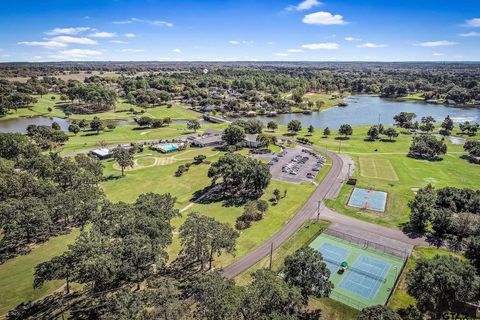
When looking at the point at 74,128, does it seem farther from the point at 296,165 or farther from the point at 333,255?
the point at 333,255

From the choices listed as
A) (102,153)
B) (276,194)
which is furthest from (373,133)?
(102,153)

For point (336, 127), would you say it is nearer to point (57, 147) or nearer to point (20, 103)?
point (57, 147)

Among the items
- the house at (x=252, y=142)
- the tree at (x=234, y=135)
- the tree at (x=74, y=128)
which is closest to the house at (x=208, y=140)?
the tree at (x=234, y=135)

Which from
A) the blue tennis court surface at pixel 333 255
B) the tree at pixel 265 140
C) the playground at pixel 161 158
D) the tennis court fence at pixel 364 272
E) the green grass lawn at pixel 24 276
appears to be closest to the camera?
the green grass lawn at pixel 24 276

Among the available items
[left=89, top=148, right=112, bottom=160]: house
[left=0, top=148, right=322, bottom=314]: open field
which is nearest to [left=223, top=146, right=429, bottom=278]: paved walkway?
[left=0, top=148, right=322, bottom=314]: open field

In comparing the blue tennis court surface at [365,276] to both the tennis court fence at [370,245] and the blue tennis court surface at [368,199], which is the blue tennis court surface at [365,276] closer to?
the tennis court fence at [370,245]

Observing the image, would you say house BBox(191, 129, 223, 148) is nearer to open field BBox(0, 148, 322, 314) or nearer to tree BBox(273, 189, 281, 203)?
open field BBox(0, 148, 322, 314)
